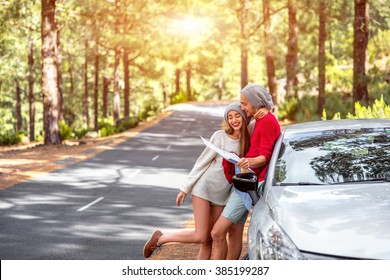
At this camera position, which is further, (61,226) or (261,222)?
(61,226)

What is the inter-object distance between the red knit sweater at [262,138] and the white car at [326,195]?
0.10m

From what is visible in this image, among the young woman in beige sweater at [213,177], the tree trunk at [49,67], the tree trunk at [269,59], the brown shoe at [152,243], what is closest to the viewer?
the young woman in beige sweater at [213,177]

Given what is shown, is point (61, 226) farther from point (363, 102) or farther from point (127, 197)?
point (363, 102)

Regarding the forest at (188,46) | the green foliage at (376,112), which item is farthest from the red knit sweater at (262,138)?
the forest at (188,46)

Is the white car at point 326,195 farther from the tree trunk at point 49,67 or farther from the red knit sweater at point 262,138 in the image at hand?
the tree trunk at point 49,67

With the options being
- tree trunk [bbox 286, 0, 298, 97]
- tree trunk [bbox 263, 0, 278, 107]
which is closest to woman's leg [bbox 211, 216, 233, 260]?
tree trunk [bbox 263, 0, 278, 107]

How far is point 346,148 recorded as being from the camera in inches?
267

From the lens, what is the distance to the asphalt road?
10594mm

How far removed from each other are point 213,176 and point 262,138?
0.63m

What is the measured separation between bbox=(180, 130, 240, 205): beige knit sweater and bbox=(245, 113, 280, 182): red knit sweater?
0.22 m

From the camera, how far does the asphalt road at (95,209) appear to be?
1059cm

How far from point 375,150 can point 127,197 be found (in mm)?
10065
